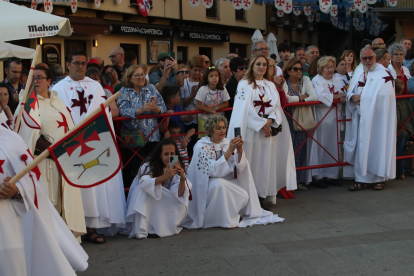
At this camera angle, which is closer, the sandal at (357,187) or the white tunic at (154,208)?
the white tunic at (154,208)

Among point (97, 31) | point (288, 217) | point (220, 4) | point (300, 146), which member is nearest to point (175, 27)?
point (220, 4)

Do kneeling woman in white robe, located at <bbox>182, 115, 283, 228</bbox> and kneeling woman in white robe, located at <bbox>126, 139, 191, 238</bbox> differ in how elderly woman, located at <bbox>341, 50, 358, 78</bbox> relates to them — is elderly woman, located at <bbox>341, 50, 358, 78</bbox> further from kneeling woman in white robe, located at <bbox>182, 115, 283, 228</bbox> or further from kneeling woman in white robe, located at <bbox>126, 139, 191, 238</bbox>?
kneeling woman in white robe, located at <bbox>126, 139, 191, 238</bbox>

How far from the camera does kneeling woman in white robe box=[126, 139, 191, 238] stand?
22.7 feet

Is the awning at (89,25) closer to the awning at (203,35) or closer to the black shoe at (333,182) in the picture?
the awning at (203,35)

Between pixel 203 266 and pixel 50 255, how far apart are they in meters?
1.73

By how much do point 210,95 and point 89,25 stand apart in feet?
40.1

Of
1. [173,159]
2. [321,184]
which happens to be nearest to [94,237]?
[173,159]

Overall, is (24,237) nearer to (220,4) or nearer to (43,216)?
(43,216)

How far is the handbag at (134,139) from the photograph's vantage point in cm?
791

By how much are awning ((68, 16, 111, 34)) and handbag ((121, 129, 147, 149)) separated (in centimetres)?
1209

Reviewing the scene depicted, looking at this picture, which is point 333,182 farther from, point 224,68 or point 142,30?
point 142,30

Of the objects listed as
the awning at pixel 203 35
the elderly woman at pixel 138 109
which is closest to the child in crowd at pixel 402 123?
the elderly woman at pixel 138 109

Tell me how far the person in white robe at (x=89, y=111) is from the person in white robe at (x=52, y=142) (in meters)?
0.47

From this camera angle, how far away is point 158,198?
272 inches
